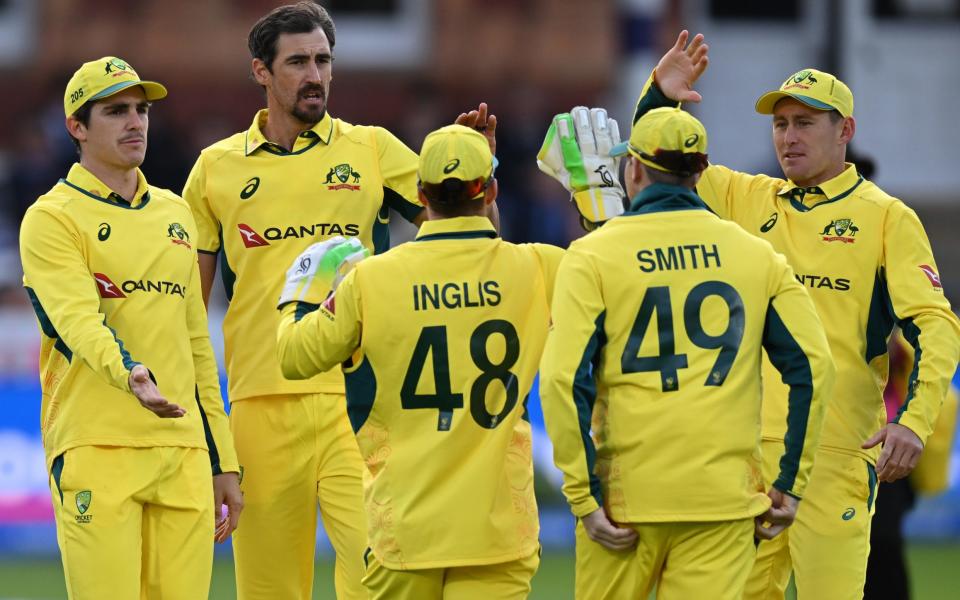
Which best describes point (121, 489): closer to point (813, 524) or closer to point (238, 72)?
point (813, 524)

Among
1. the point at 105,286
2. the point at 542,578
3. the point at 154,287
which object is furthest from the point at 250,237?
the point at 542,578

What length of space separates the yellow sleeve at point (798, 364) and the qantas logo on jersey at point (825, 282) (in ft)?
3.31

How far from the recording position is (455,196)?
17.9ft

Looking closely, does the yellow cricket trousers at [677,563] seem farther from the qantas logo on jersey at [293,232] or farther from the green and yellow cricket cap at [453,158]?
the qantas logo on jersey at [293,232]

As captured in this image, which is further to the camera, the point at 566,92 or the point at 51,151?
the point at 566,92

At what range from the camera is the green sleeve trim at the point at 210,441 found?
629cm

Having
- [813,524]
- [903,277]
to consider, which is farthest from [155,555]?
[903,277]

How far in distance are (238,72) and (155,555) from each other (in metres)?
12.3

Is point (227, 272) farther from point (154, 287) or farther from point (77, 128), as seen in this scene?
point (77, 128)

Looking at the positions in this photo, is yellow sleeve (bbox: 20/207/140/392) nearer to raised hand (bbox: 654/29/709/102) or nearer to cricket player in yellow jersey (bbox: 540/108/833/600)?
cricket player in yellow jersey (bbox: 540/108/833/600)

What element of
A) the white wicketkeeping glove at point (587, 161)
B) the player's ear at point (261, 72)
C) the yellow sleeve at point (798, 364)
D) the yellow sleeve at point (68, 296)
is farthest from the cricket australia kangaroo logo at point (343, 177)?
the yellow sleeve at point (798, 364)

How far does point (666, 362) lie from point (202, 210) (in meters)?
2.36

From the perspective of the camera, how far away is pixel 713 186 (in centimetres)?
683

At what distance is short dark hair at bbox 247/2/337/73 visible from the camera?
6.75 m
